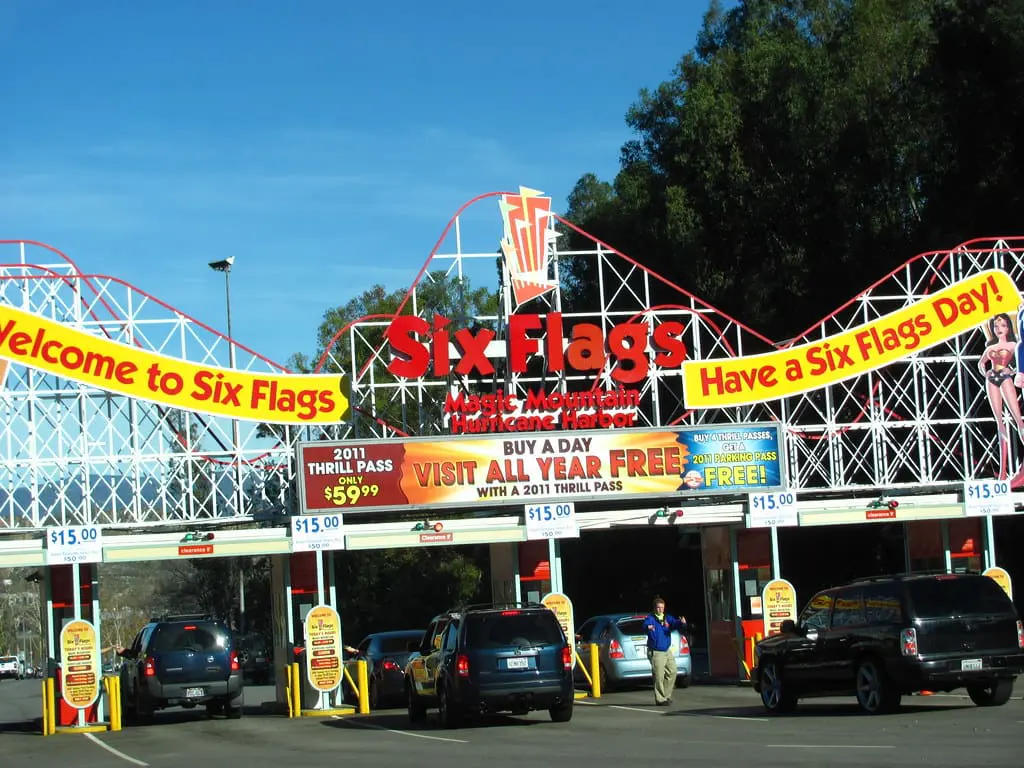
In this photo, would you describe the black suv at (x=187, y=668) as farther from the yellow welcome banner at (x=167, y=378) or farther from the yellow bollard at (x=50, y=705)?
the yellow welcome banner at (x=167, y=378)

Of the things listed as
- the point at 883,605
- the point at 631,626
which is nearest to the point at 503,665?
the point at 883,605

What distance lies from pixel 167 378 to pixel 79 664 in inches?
231

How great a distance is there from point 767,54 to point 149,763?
38.1 metres

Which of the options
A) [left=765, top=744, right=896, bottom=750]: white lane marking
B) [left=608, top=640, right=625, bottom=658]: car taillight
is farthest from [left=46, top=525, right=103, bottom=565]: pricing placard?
[left=765, top=744, right=896, bottom=750]: white lane marking

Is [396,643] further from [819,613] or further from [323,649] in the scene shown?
[819,613]

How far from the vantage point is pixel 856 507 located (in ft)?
98.4

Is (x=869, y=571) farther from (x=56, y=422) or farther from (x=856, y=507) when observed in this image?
(x=56, y=422)

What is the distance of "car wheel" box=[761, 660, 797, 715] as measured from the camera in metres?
20.4

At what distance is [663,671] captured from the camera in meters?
23.2

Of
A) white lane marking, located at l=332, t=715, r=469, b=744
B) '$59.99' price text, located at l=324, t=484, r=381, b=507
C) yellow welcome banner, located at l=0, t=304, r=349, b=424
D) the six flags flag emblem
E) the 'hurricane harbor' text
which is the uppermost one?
the six flags flag emblem

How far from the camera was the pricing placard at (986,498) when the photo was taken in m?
30.3

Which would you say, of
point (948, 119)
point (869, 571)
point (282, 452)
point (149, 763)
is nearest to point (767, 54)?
point (948, 119)

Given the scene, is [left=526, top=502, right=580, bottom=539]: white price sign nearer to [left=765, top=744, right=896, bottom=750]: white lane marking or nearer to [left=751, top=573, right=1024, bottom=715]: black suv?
[left=751, top=573, right=1024, bottom=715]: black suv

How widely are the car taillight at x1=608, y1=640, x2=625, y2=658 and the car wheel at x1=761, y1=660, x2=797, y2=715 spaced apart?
6.66 meters
